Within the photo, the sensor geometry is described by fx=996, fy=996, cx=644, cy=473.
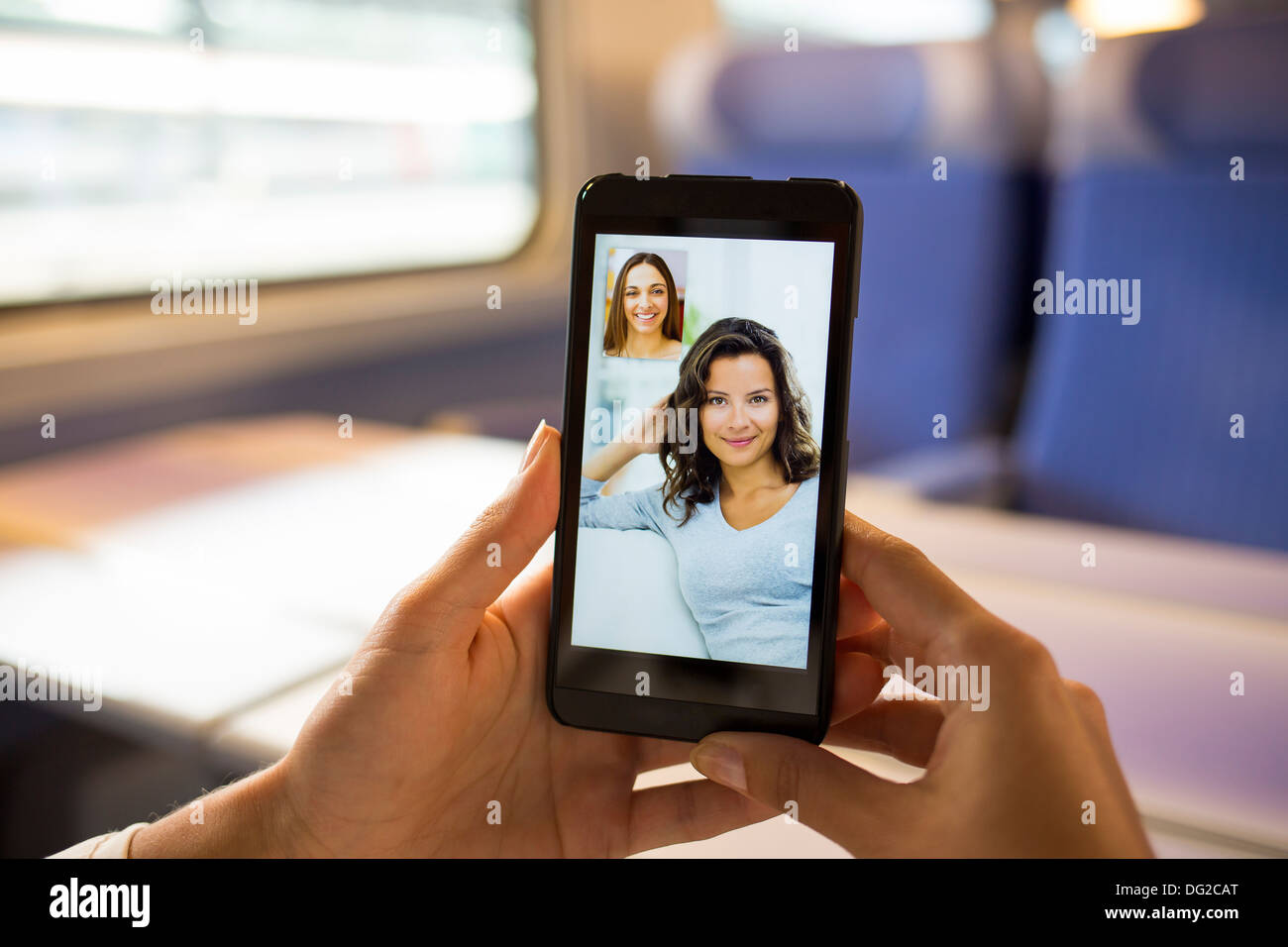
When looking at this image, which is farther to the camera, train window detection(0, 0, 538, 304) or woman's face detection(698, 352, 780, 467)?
train window detection(0, 0, 538, 304)

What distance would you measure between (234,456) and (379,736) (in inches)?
33.6

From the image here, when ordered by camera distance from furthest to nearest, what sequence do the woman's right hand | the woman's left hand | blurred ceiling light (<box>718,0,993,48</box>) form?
1. blurred ceiling light (<box>718,0,993,48</box>)
2. the woman's left hand
3. the woman's right hand

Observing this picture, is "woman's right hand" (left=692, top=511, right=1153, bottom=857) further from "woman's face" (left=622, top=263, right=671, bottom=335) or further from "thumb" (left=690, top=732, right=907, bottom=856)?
"woman's face" (left=622, top=263, right=671, bottom=335)

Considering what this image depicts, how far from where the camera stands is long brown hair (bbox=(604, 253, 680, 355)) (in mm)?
542

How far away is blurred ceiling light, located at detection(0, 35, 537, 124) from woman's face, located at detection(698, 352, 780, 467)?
121cm

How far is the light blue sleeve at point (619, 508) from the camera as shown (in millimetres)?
539

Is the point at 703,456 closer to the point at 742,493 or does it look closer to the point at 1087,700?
the point at 742,493

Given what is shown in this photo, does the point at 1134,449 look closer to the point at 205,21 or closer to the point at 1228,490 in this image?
the point at 1228,490

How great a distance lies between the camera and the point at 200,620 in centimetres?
77

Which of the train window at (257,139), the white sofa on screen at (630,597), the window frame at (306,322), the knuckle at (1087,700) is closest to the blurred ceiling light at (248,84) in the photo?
the train window at (257,139)

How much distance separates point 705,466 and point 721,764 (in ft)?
0.50

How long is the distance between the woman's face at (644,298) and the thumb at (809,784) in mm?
223

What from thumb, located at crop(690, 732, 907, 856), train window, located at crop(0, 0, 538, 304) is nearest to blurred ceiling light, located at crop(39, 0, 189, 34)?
train window, located at crop(0, 0, 538, 304)

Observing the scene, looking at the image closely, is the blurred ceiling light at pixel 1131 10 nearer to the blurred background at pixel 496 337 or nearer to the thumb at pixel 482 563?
the blurred background at pixel 496 337
